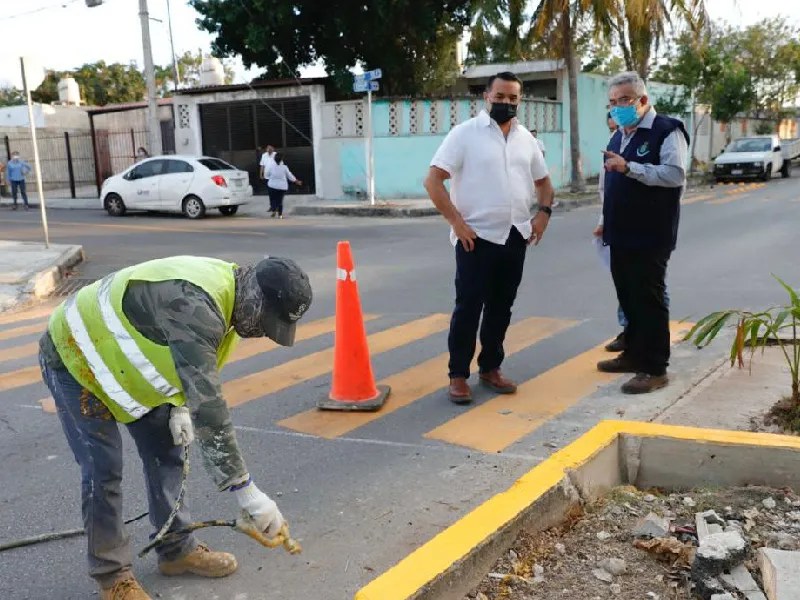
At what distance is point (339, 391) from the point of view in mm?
4996

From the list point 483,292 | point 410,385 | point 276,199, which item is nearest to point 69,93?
point 276,199

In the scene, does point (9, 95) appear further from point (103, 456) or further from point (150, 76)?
point (103, 456)

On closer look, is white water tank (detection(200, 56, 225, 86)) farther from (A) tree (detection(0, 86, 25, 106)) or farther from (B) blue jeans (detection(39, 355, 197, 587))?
(A) tree (detection(0, 86, 25, 106))

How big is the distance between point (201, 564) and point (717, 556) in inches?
73.5

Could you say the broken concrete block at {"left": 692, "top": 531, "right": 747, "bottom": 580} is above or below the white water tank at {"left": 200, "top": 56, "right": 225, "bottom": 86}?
below

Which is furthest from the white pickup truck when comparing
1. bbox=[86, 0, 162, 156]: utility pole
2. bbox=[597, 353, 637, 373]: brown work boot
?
bbox=[597, 353, 637, 373]: brown work boot

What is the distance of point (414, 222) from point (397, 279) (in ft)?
23.0

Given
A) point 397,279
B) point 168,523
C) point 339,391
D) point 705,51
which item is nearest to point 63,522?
point 168,523

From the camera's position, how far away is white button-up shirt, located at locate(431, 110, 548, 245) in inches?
185

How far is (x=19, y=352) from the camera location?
22.4ft

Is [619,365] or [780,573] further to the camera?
[619,365]

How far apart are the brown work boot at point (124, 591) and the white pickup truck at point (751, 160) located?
25.9 meters

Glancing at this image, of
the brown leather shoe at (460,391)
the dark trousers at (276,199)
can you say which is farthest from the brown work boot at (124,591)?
the dark trousers at (276,199)

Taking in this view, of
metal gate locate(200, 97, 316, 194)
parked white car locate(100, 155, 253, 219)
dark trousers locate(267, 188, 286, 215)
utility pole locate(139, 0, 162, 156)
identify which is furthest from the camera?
metal gate locate(200, 97, 316, 194)
